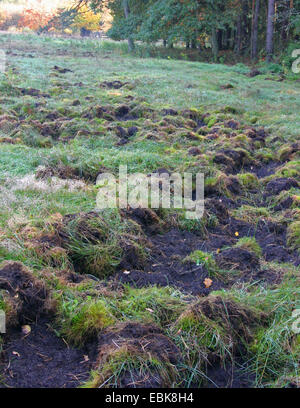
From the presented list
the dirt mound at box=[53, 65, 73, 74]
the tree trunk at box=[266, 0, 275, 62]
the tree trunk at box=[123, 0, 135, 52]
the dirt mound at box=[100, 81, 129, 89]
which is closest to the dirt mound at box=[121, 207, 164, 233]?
the dirt mound at box=[100, 81, 129, 89]

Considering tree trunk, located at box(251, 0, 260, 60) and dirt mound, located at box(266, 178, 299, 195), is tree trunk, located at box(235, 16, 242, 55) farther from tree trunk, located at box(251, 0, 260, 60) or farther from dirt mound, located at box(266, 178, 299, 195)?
dirt mound, located at box(266, 178, 299, 195)

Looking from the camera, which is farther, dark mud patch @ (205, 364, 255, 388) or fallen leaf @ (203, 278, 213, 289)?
fallen leaf @ (203, 278, 213, 289)

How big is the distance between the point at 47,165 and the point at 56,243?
189cm

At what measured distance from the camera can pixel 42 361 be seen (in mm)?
2217

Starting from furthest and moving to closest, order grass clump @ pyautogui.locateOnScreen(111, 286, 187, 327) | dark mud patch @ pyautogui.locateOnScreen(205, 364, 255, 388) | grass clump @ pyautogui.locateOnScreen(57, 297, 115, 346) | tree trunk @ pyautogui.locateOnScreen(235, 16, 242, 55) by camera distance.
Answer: tree trunk @ pyautogui.locateOnScreen(235, 16, 242, 55) → grass clump @ pyautogui.locateOnScreen(111, 286, 187, 327) → grass clump @ pyautogui.locateOnScreen(57, 297, 115, 346) → dark mud patch @ pyautogui.locateOnScreen(205, 364, 255, 388)

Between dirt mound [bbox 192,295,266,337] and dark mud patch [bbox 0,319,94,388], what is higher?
dirt mound [bbox 192,295,266,337]

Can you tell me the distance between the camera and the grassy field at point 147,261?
87.7 inches

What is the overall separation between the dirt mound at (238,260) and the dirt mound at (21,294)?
144 centimetres

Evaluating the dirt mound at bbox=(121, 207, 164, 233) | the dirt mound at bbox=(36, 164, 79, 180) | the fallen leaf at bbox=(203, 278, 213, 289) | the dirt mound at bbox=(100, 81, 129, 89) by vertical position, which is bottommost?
the fallen leaf at bbox=(203, 278, 213, 289)

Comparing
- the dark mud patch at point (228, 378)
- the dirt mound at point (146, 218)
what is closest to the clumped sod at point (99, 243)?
the dirt mound at point (146, 218)

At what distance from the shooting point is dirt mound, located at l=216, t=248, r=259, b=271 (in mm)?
3309

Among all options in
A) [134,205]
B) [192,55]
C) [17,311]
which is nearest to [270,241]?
[134,205]

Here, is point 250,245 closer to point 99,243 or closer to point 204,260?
point 204,260

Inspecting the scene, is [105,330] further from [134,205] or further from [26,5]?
[26,5]
